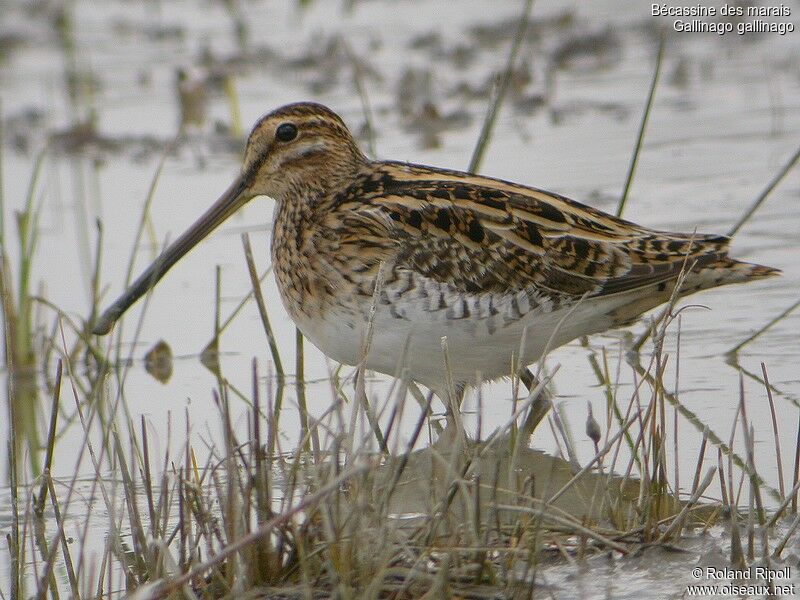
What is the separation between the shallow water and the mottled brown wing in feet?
1.80

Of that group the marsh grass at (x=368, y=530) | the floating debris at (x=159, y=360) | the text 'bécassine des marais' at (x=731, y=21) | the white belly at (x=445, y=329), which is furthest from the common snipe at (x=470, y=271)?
the text 'bécassine des marais' at (x=731, y=21)

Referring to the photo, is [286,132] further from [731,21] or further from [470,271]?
[731,21]

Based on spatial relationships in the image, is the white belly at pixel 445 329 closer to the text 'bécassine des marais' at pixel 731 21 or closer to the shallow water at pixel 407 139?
the shallow water at pixel 407 139

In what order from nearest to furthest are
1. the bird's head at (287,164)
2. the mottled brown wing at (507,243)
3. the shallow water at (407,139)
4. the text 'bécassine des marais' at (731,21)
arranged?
the mottled brown wing at (507,243), the bird's head at (287,164), the shallow water at (407,139), the text 'bécassine des marais' at (731,21)

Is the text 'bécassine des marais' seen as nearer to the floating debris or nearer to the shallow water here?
the shallow water

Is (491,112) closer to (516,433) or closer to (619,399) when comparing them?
(619,399)

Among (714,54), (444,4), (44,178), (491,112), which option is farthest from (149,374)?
(444,4)

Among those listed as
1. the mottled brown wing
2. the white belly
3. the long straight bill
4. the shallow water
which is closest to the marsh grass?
the shallow water

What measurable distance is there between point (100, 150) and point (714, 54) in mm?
4948

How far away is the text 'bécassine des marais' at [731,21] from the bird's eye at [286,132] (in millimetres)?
6441

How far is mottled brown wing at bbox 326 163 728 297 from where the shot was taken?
4.95 meters

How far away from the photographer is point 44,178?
30.9 feet

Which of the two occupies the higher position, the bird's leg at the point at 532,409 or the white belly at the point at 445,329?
the white belly at the point at 445,329

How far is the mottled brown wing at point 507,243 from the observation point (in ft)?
16.2
